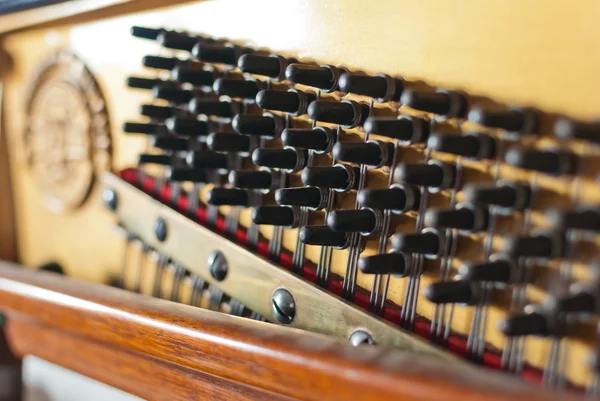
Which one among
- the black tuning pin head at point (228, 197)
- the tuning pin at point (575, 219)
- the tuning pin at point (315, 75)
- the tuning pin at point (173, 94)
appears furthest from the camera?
the tuning pin at point (173, 94)

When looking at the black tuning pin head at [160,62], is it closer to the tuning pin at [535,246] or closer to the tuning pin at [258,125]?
the tuning pin at [258,125]

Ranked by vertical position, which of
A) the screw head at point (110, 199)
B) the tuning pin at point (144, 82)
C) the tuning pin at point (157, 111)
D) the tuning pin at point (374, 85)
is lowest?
the screw head at point (110, 199)

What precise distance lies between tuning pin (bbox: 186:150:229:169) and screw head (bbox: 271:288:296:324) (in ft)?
0.69

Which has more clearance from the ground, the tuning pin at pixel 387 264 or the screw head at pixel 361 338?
the tuning pin at pixel 387 264

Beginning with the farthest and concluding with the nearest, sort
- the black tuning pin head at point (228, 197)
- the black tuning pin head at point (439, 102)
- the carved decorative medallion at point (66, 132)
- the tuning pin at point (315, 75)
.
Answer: the carved decorative medallion at point (66, 132) < the black tuning pin head at point (228, 197) < the tuning pin at point (315, 75) < the black tuning pin head at point (439, 102)

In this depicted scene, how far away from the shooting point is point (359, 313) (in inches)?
29.3

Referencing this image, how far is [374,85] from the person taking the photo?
74cm

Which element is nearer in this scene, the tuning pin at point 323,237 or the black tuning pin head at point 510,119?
the black tuning pin head at point 510,119

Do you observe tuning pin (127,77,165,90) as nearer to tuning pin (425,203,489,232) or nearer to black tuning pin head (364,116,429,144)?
black tuning pin head (364,116,429,144)

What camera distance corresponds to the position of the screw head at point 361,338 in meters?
0.73

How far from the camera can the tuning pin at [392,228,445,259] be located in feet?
2.20

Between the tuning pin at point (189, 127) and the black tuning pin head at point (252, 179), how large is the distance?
5.3 inches

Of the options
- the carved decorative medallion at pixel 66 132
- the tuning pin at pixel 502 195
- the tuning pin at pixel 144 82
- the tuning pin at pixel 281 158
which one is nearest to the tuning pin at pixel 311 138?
the tuning pin at pixel 281 158

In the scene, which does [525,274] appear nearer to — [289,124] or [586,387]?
[586,387]
